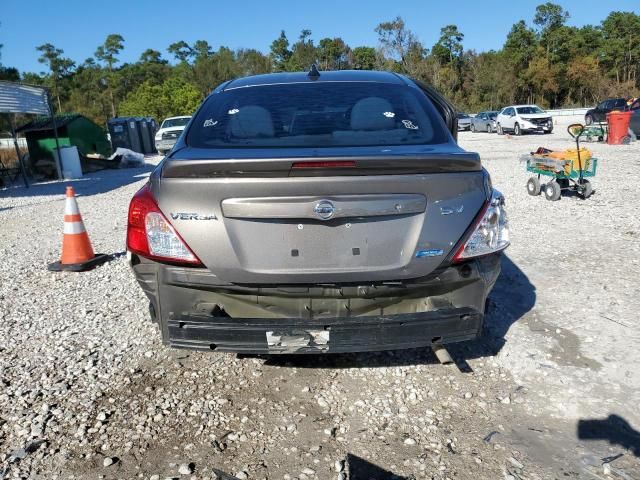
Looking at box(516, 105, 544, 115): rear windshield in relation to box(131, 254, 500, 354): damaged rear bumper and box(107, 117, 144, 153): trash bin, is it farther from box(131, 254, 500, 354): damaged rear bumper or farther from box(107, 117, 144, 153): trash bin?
box(131, 254, 500, 354): damaged rear bumper

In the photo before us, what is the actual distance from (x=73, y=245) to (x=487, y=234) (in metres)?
4.52

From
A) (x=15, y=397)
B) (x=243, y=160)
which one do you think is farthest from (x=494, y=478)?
(x=15, y=397)

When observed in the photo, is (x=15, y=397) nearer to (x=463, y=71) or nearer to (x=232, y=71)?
(x=232, y=71)

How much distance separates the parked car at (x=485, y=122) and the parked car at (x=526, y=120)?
14.2 feet

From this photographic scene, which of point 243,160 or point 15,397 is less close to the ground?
point 243,160

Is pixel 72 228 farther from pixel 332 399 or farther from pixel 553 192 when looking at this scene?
pixel 553 192

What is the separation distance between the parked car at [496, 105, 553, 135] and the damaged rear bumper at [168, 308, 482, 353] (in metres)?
27.5

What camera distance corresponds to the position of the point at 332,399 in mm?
2877

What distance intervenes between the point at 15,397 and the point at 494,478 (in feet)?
8.48

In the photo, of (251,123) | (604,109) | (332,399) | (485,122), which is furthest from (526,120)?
(332,399)

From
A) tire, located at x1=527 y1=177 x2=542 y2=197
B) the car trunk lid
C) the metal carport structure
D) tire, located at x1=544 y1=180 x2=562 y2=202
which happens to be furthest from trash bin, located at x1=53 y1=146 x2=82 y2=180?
the car trunk lid

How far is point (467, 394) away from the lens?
289 centimetres

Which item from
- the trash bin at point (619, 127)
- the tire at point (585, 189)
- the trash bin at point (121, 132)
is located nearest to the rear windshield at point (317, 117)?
the tire at point (585, 189)

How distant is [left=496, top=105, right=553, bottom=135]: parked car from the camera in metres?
27.1
